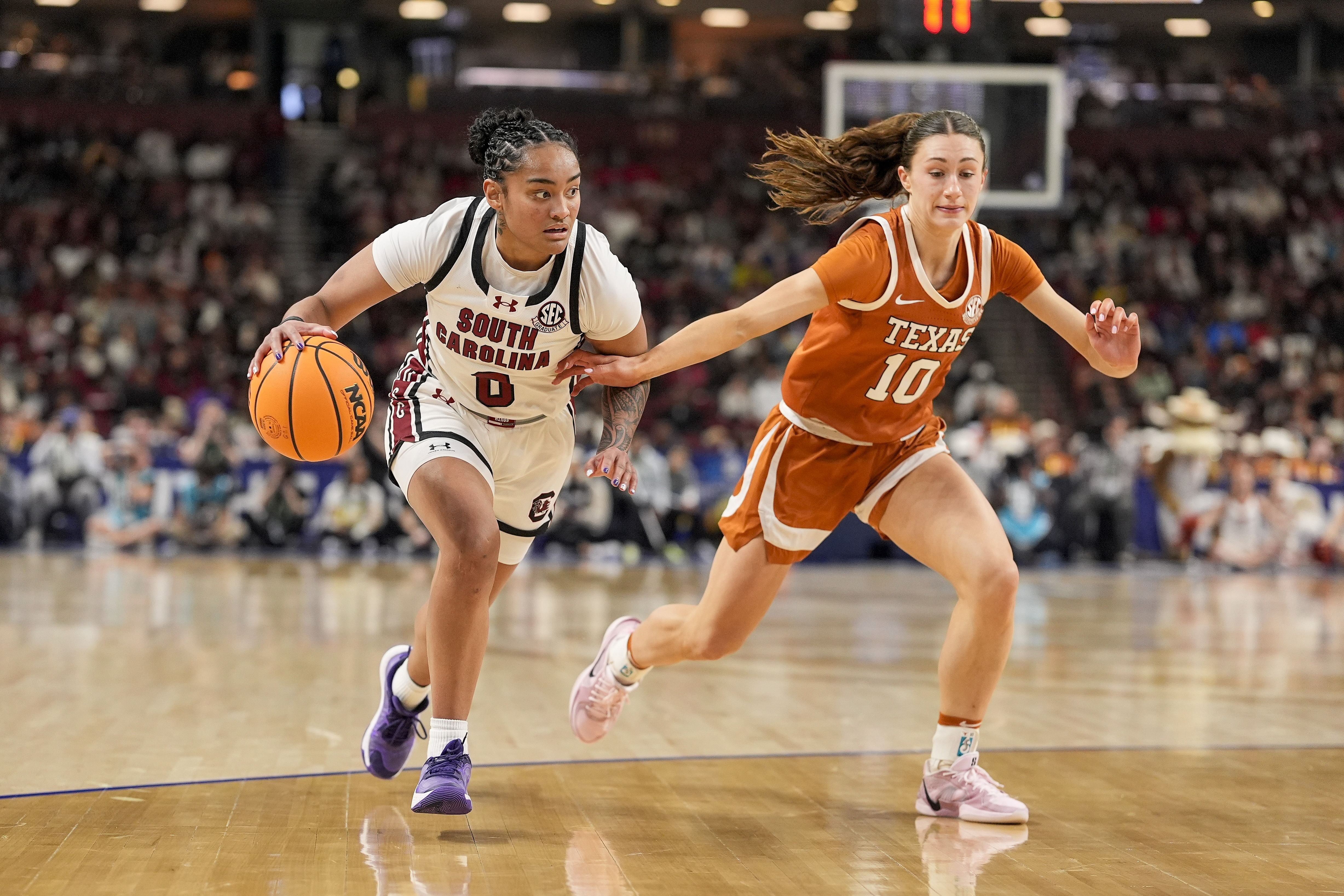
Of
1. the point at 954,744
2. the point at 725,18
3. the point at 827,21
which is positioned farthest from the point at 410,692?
the point at 725,18

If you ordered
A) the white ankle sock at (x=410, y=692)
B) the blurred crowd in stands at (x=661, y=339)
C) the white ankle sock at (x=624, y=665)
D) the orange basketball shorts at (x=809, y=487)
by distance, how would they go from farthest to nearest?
1. the blurred crowd in stands at (x=661, y=339)
2. the white ankle sock at (x=624, y=665)
3. the white ankle sock at (x=410, y=692)
4. the orange basketball shorts at (x=809, y=487)

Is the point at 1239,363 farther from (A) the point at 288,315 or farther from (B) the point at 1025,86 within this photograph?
(A) the point at 288,315

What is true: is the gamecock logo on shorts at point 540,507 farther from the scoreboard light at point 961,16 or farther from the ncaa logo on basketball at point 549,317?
the scoreboard light at point 961,16

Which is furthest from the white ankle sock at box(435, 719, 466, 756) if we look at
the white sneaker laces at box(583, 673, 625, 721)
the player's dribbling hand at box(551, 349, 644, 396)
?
the player's dribbling hand at box(551, 349, 644, 396)

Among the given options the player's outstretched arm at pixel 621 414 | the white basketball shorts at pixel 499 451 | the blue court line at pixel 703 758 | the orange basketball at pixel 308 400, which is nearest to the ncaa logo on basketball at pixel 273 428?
the orange basketball at pixel 308 400

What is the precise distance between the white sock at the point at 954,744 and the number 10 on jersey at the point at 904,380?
39.3 inches

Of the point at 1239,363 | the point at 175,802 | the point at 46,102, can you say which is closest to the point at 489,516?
the point at 175,802

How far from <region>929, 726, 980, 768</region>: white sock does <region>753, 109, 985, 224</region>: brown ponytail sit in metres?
1.66

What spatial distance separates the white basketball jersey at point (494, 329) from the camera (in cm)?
413

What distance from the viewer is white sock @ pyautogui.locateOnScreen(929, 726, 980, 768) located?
4.25 m

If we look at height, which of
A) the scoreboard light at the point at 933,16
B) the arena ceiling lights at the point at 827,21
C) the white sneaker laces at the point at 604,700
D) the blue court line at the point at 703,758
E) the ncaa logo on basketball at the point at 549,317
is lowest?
the blue court line at the point at 703,758

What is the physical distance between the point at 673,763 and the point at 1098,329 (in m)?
2.05

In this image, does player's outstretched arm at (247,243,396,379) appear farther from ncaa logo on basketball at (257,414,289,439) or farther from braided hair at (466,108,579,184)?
braided hair at (466,108,579,184)

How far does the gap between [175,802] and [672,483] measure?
10305 millimetres
